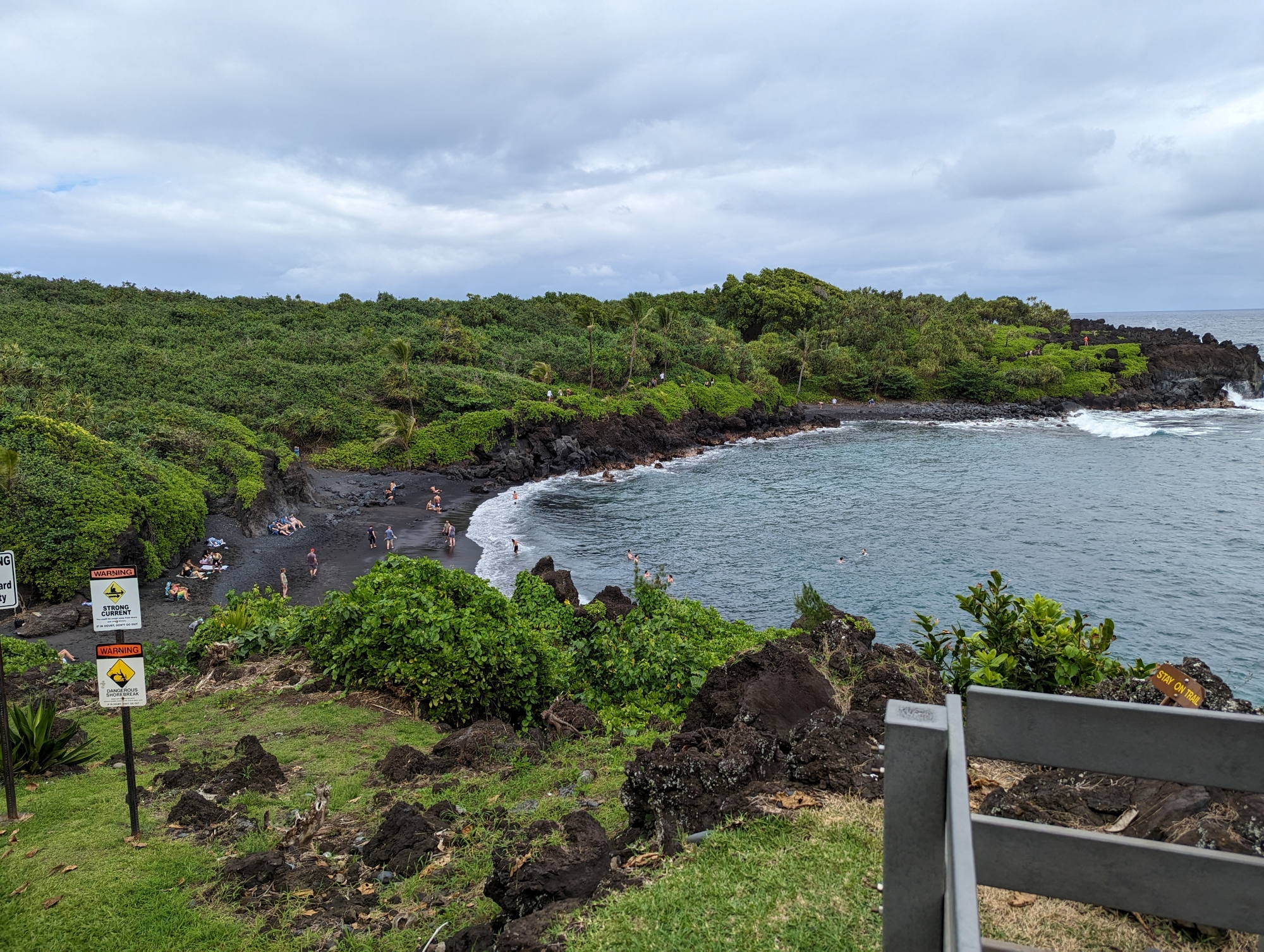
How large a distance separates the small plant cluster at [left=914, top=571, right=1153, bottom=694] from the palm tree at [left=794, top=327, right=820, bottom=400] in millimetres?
70140

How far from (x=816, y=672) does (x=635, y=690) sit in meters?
3.49

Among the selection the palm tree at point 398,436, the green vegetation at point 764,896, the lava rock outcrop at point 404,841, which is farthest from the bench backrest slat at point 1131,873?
the palm tree at point 398,436

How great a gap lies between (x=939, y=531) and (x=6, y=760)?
33083 millimetres

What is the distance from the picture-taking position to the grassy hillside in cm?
2859

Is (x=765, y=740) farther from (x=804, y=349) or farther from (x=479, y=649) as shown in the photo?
(x=804, y=349)

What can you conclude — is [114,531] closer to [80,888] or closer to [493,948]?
[80,888]

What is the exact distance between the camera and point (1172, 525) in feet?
112

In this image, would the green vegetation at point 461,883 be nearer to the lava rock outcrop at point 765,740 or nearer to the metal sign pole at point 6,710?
the metal sign pole at point 6,710

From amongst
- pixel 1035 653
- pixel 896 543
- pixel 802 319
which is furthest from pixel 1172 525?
pixel 802 319

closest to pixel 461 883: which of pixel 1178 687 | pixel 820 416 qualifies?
pixel 1178 687

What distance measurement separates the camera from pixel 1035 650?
8359 millimetres

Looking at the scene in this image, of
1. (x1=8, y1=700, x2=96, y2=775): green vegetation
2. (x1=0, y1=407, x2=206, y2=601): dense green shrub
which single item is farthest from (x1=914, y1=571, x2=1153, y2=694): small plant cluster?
(x1=0, y1=407, x2=206, y2=601): dense green shrub

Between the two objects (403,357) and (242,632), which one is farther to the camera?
(403,357)

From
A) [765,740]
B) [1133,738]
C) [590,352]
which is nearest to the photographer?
[1133,738]
